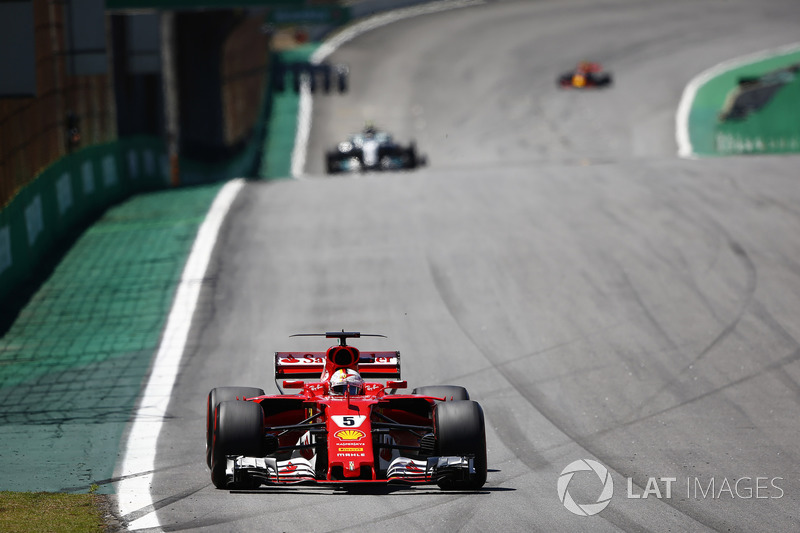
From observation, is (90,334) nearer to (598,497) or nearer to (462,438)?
(462,438)

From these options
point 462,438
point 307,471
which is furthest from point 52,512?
point 462,438

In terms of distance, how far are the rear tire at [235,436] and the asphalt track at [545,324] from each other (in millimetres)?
224

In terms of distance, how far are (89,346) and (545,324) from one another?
22.7 feet

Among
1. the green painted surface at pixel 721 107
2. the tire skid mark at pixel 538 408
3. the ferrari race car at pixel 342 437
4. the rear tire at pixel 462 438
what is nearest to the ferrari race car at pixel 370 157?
the green painted surface at pixel 721 107

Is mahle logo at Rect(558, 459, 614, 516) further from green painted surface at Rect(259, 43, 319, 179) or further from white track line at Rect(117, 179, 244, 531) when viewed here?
green painted surface at Rect(259, 43, 319, 179)

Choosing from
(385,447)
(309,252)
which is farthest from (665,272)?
(385,447)

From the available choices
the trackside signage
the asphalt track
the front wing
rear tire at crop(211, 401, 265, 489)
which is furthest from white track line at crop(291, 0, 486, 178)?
the front wing

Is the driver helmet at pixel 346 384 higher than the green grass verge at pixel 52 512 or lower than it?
higher

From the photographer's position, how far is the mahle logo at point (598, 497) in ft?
34.6

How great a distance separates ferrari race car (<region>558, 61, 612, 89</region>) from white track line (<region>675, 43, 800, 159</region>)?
3277 millimetres

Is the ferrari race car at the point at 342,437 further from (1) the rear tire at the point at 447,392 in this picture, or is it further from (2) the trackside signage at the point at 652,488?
(2) the trackside signage at the point at 652,488

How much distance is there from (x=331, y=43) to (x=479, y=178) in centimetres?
2974

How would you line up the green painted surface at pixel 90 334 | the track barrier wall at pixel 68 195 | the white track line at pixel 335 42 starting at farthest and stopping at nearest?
1. the white track line at pixel 335 42
2. the track barrier wall at pixel 68 195
3. the green painted surface at pixel 90 334

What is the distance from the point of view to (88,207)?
83.7 ft
